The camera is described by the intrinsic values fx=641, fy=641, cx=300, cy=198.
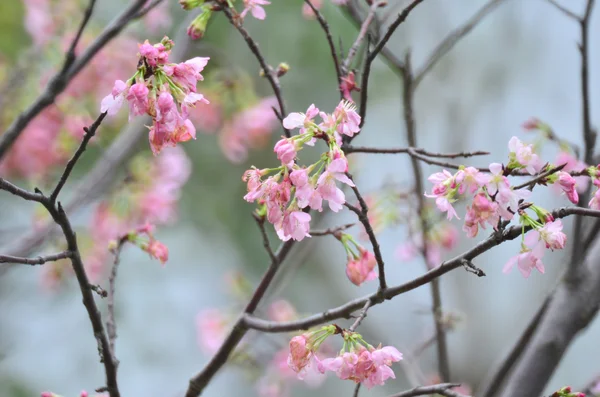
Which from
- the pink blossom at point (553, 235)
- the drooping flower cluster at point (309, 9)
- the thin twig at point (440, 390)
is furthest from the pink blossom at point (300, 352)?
the drooping flower cluster at point (309, 9)

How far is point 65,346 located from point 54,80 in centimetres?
279

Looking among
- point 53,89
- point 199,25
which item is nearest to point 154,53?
point 199,25

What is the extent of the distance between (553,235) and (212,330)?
112 cm

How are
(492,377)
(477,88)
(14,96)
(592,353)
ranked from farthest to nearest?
1. (592,353)
2. (477,88)
3. (14,96)
4. (492,377)

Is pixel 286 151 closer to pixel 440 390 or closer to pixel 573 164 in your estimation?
pixel 440 390

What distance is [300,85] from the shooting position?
133 inches

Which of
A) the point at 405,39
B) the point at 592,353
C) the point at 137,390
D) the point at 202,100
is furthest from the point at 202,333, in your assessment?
the point at 592,353

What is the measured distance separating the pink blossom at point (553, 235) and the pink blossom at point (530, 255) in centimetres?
1

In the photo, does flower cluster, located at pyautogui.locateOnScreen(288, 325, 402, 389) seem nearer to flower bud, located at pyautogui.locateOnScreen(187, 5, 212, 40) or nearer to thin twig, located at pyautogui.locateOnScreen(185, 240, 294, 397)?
thin twig, located at pyautogui.locateOnScreen(185, 240, 294, 397)

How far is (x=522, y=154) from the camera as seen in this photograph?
0.51m

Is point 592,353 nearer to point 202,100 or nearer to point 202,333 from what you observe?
point 202,333

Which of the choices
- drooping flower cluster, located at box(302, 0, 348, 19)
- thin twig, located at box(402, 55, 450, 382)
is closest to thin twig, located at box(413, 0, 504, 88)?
thin twig, located at box(402, 55, 450, 382)

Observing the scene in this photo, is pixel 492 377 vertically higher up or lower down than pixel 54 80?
lower down

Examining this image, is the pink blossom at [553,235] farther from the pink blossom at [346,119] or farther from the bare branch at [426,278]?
the pink blossom at [346,119]
